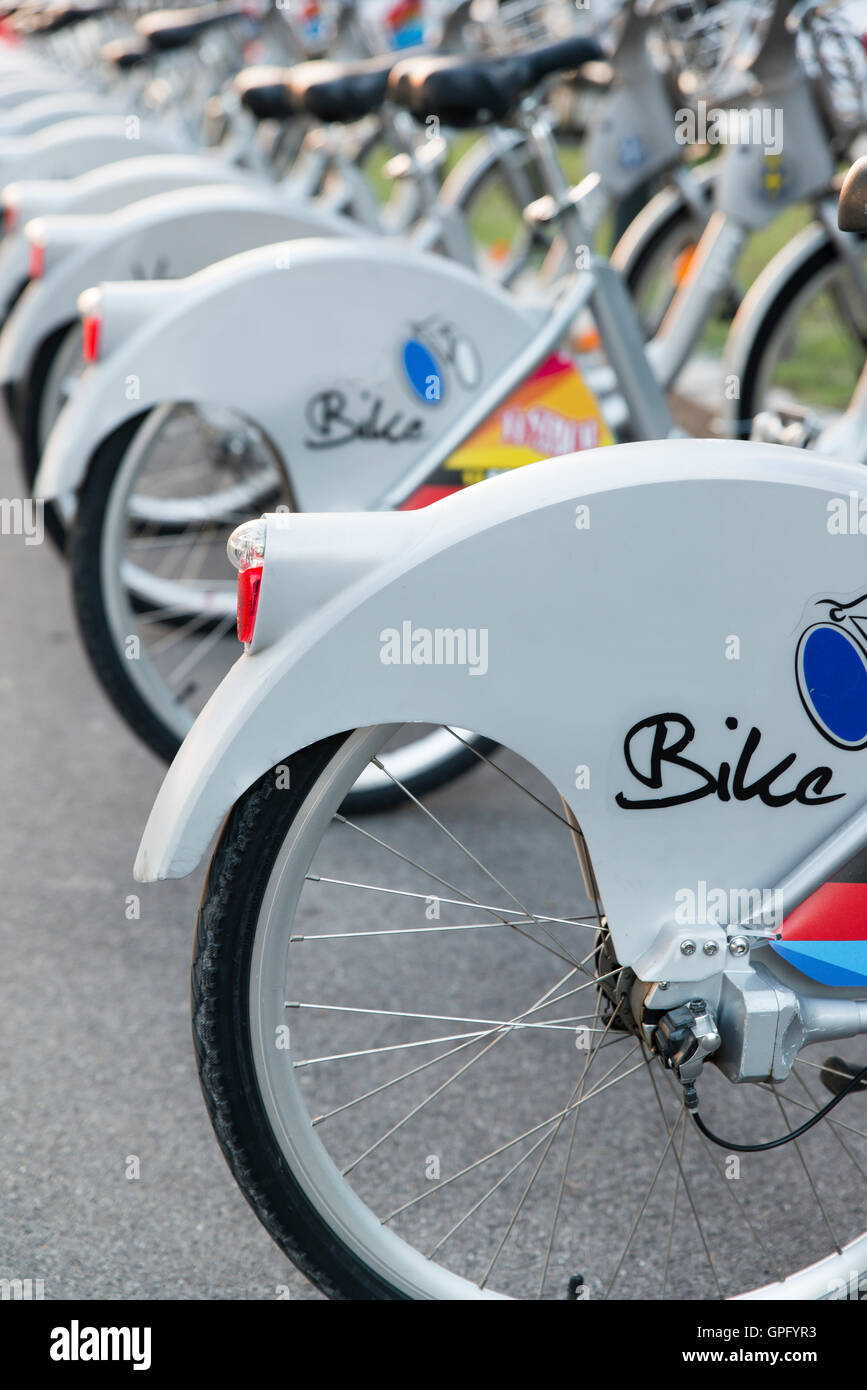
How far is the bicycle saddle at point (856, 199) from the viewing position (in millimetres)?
1596

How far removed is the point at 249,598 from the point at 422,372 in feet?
5.34

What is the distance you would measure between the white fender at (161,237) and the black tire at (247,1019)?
7.80ft

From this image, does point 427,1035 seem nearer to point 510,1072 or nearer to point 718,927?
point 510,1072

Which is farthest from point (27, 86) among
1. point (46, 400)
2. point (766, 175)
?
point (766, 175)

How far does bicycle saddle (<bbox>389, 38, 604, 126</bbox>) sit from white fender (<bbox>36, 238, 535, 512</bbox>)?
308mm

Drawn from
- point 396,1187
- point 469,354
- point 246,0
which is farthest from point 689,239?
point 396,1187

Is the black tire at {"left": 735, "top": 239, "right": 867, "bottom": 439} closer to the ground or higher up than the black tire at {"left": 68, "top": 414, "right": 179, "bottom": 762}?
higher up

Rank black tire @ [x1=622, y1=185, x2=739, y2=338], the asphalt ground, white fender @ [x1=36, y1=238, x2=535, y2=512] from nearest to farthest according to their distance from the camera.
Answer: the asphalt ground < white fender @ [x1=36, y1=238, x2=535, y2=512] < black tire @ [x1=622, y1=185, x2=739, y2=338]

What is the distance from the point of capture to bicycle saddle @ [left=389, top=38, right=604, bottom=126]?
3037 millimetres

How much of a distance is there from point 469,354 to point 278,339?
40 centimetres

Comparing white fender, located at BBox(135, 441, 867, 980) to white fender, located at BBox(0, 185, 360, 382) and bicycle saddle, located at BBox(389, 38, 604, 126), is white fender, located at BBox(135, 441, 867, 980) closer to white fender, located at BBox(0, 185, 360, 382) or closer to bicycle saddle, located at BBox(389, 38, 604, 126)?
bicycle saddle, located at BBox(389, 38, 604, 126)

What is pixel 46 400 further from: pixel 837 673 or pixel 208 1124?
pixel 837 673

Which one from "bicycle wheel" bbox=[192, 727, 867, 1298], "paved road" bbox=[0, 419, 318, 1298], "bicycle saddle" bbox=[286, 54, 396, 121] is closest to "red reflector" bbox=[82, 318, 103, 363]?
"paved road" bbox=[0, 419, 318, 1298]

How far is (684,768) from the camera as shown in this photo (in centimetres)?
152
